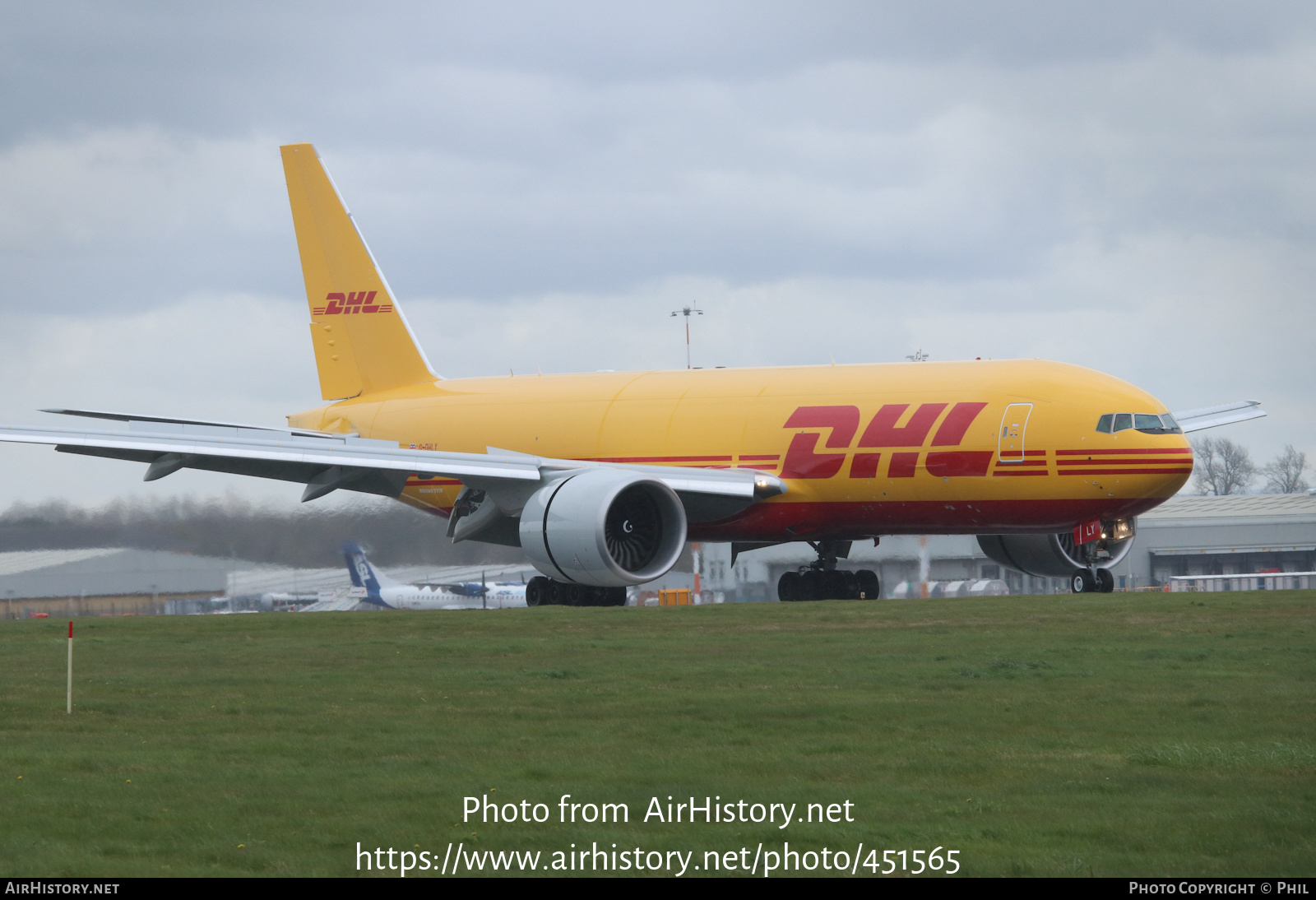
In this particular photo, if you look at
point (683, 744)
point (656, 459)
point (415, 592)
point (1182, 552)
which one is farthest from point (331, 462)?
point (1182, 552)

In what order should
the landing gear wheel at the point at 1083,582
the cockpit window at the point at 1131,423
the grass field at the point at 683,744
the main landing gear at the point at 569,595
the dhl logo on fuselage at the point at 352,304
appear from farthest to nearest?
the dhl logo on fuselage at the point at 352,304
the landing gear wheel at the point at 1083,582
the main landing gear at the point at 569,595
the cockpit window at the point at 1131,423
the grass field at the point at 683,744

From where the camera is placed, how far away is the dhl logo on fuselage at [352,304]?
A: 3519 cm

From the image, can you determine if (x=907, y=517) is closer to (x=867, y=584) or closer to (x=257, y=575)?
(x=867, y=584)

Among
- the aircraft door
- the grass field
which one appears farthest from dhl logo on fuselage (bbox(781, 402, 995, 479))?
the grass field

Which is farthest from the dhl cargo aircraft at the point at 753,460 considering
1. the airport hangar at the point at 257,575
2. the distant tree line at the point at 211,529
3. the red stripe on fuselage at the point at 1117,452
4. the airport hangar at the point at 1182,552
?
the airport hangar at the point at 1182,552

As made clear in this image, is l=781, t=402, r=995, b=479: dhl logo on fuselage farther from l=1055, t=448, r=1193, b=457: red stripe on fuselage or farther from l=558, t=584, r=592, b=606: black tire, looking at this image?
l=558, t=584, r=592, b=606: black tire

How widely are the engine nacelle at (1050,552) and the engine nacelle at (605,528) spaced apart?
271 inches

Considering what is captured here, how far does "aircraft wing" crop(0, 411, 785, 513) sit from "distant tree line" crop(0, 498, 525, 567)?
9.93ft

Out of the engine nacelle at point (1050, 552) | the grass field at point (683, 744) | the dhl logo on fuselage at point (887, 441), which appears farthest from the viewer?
the engine nacelle at point (1050, 552)

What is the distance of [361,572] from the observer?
1326 inches

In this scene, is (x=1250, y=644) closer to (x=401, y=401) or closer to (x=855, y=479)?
(x=855, y=479)

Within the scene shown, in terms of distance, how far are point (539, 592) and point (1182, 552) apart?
128 ft

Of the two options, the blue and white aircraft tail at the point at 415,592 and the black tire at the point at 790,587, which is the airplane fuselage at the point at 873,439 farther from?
Result: the blue and white aircraft tail at the point at 415,592

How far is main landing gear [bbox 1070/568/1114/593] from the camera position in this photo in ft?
95.0
